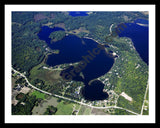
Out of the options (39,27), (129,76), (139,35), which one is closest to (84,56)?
(129,76)

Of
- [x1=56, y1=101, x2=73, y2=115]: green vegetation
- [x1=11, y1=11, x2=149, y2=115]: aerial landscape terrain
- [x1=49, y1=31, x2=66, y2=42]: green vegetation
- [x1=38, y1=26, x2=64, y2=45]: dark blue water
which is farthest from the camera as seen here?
[x1=38, y1=26, x2=64, y2=45]: dark blue water

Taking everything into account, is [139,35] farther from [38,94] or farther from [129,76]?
[38,94]

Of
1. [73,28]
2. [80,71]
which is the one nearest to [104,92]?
[80,71]

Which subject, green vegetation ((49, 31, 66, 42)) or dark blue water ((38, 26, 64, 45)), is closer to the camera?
green vegetation ((49, 31, 66, 42))

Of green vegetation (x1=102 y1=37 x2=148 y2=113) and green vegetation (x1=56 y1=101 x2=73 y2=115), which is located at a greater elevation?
green vegetation (x1=102 y1=37 x2=148 y2=113)

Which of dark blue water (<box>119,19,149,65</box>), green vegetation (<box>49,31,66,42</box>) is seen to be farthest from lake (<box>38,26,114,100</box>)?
dark blue water (<box>119,19,149,65</box>)

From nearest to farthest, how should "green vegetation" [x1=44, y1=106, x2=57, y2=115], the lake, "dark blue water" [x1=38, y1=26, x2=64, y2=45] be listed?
"green vegetation" [x1=44, y1=106, x2=57, y2=115]
the lake
"dark blue water" [x1=38, y1=26, x2=64, y2=45]

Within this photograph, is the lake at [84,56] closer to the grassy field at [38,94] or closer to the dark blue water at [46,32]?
the dark blue water at [46,32]

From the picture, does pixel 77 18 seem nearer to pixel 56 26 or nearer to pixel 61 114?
pixel 56 26

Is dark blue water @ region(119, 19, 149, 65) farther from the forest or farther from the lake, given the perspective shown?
the lake

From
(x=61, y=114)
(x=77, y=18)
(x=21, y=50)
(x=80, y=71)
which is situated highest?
(x=77, y=18)
